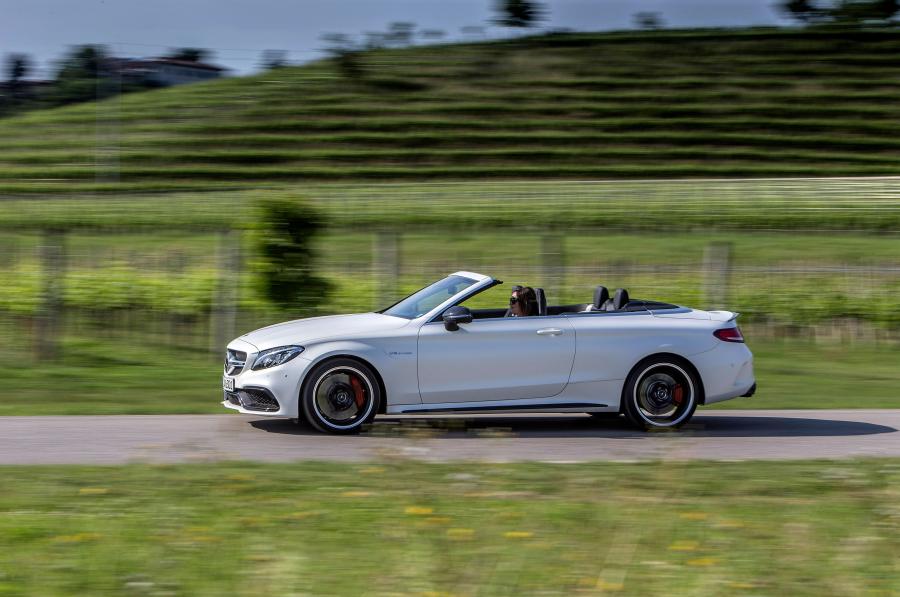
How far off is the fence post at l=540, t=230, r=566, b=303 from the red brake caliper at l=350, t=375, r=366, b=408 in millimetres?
7225

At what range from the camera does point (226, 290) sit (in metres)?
15.7

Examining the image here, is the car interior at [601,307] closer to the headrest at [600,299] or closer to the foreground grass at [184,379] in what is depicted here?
the headrest at [600,299]

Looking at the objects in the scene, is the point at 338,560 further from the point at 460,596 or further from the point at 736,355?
the point at 736,355

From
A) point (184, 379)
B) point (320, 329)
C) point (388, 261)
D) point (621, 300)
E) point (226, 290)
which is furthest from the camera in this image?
point (388, 261)

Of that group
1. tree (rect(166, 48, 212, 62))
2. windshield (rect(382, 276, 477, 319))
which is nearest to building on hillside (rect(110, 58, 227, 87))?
tree (rect(166, 48, 212, 62))

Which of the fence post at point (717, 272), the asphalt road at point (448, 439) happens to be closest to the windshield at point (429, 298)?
the asphalt road at point (448, 439)

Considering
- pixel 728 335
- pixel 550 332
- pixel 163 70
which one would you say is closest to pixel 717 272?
pixel 728 335

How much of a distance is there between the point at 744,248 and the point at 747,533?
2509 centimetres

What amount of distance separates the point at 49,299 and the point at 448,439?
309 inches

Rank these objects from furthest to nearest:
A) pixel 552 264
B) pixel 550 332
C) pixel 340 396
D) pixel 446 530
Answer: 1. pixel 552 264
2. pixel 550 332
3. pixel 340 396
4. pixel 446 530

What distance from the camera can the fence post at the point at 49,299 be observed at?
15.2 m

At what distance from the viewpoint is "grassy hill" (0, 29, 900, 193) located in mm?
60781

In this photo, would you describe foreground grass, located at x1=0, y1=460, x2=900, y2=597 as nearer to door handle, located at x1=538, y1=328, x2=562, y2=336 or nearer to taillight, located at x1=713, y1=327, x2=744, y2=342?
door handle, located at x1=538, y1=328, x2=562, y2=336

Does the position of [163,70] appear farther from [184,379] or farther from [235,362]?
[235,362]
